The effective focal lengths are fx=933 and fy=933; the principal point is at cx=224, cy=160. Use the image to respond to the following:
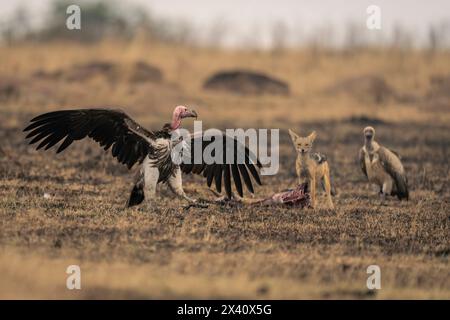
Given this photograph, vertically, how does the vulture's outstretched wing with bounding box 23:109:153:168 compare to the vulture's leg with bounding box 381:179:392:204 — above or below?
above

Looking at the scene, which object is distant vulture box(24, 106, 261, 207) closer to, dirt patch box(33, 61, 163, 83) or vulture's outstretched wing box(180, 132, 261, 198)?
vulture's outstretched wing box(180, 132, 261, 198)

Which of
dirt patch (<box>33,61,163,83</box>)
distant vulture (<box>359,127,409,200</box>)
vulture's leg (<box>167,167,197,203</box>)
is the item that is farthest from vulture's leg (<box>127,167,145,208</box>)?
dirt patch (<box>33,61,163,83</box>)

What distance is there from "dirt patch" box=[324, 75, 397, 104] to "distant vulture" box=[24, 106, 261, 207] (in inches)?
629

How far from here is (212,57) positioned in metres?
32.7

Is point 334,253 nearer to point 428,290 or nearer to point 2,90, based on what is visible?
point 428,290

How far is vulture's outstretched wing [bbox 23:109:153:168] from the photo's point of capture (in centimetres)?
918

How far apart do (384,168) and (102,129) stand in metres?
3.51

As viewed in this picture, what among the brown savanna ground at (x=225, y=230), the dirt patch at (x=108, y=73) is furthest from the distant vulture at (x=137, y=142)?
the dirt patch at (x=108, y=73)

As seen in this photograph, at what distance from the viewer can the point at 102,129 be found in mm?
9336

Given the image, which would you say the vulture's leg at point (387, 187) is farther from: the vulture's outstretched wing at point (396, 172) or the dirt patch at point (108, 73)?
the dirt patch at point (108, 73)

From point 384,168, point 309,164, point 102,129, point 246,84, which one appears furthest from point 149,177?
point 246,84

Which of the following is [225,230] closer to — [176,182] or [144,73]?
[176,182]

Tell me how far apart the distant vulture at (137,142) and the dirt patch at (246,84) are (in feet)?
54.5

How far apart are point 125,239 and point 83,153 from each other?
699cm
